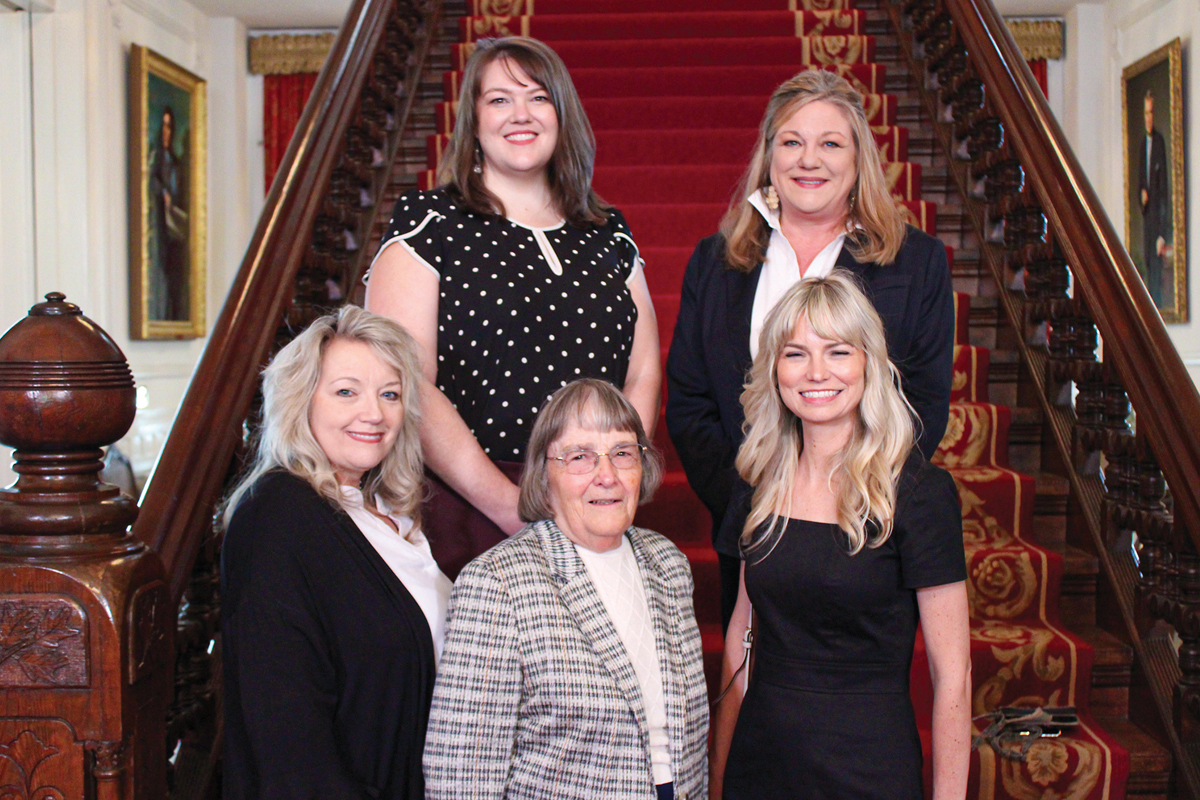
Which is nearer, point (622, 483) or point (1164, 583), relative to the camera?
point (622, 483)

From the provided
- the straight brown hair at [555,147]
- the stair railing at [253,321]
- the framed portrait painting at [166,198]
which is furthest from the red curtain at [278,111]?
the straight brown hair at [555,147]

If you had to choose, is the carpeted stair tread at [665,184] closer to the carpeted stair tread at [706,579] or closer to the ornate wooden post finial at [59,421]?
the carpeted stair tread at [706,579]

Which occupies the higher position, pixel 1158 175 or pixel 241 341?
pixel 1158 175

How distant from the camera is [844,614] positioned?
5.43 feet

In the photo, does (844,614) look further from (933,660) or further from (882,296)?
(882,296)

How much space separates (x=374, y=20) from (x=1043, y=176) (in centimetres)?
217

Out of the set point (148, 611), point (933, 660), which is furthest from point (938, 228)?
point (148, 611)

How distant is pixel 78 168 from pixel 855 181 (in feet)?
18.7

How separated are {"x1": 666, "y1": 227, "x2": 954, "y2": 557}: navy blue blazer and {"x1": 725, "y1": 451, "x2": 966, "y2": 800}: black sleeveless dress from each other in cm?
34

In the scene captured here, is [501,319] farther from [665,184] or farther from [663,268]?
[665,184]

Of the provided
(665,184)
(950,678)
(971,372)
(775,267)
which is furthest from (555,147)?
(665,184)

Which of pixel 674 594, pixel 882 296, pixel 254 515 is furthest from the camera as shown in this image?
pixel 882 296

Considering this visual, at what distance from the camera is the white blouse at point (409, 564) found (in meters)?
1.69

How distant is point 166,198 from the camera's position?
24.4 feet
